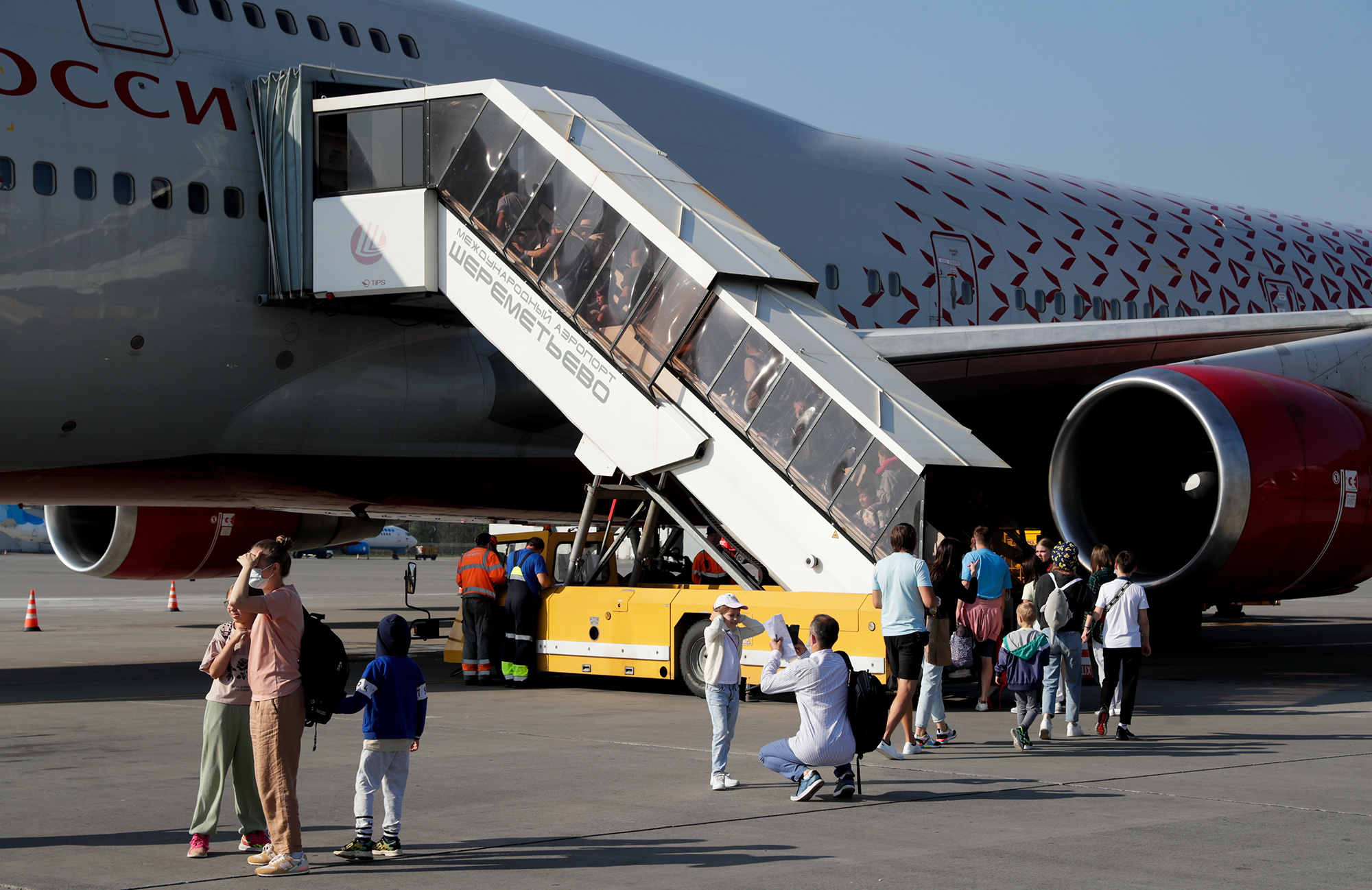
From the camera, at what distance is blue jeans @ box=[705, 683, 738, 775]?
689 cm

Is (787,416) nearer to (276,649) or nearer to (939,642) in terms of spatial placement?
(939,642)

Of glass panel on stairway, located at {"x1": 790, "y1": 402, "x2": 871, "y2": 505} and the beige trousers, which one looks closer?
the beige trousers

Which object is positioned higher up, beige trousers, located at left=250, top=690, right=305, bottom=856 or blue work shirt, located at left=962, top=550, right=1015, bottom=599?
blue work shirt, located at left=962, top=550, right=1015, bottom=599

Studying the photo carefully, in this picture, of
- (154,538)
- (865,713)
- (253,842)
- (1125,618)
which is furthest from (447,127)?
(253,842)

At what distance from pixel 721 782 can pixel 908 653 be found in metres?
1.68

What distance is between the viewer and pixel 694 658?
10852mm

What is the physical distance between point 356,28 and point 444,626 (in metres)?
9.96

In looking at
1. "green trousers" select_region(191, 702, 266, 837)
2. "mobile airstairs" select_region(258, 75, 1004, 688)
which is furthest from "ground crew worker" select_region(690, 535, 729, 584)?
"green trousers" select_region(191, 702, 266, 837)

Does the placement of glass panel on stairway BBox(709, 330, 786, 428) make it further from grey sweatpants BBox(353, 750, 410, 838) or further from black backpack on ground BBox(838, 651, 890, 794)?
grey sweatpants BBox(353, 750, 410, 838)

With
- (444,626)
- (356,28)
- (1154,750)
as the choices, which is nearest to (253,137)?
(356,28)

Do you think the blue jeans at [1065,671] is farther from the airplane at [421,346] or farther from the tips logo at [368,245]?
the tips logo at [368,245]

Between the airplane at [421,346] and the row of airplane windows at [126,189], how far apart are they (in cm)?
2

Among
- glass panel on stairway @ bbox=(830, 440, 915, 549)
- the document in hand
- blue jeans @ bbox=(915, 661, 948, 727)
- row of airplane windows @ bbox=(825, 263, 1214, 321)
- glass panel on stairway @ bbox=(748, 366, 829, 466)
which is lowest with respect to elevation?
blue jeans @ bbox=(915, 661, 948, 727)

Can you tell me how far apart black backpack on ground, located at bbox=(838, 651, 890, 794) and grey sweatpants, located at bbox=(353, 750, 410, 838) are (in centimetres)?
220
